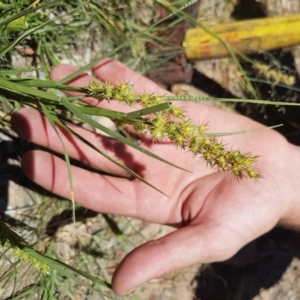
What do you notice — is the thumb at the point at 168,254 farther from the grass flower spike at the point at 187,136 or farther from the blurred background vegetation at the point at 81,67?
the grass flower spike at the point at 187,136

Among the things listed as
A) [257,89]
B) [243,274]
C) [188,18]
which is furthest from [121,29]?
[243,274]

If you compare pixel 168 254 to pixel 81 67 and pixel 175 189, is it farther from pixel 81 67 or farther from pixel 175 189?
pixel 81 67

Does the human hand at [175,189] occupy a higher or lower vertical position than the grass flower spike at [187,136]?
lower

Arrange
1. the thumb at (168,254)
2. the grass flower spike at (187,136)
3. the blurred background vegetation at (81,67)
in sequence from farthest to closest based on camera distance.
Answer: the blurred background vegetation at (81,67), the thumb at (168,254), the grass flower spike at (187,136)

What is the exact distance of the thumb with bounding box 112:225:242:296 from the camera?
40.3 inches

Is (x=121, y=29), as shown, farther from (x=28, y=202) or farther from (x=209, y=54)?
(x=28, y=202)

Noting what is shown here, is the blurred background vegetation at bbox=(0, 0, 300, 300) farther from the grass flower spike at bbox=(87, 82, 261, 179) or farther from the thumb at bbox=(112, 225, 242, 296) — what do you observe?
the grass flower spike at bbox=(87, 82, 261, 179)

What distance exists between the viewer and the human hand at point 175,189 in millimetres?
1044

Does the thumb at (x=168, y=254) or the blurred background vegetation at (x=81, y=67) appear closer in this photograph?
the thumb at (x=168, y=254)

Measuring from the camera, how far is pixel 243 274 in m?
1.76

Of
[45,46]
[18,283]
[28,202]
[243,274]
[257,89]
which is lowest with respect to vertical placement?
[243,274]

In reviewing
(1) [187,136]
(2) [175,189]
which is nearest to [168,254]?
(2) [175,189]

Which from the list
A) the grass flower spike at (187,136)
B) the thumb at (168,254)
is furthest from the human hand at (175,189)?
the grass flower spike at (187,136)

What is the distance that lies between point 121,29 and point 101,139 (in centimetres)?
39
